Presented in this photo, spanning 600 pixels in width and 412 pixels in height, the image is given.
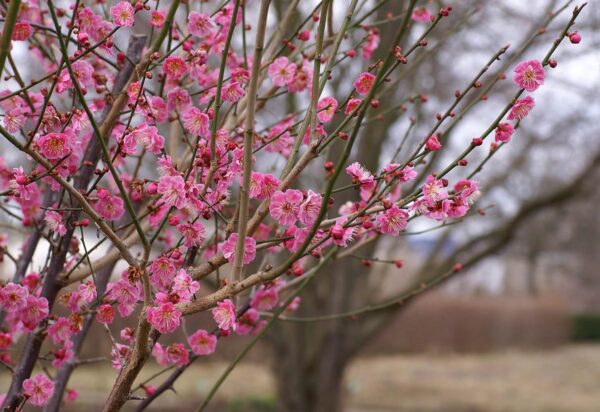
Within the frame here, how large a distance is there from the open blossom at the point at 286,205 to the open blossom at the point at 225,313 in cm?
21

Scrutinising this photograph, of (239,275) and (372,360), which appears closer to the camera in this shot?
(239,275)

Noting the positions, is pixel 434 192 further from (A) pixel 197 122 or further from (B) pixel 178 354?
(B) pixel 178 354

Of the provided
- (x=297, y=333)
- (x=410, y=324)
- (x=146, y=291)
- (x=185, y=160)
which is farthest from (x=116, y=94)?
(x=410, y=324)

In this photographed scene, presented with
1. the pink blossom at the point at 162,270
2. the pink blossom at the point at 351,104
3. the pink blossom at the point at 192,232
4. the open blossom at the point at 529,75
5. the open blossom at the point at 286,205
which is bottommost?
the pink blossom at the point at 162,270

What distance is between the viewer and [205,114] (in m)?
1.76

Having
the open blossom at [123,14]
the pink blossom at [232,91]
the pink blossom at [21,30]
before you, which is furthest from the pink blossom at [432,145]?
the pink blossom at [21,30]

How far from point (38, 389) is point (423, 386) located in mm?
13755

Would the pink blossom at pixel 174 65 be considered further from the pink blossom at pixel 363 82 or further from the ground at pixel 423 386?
the ground at pixel 423 386

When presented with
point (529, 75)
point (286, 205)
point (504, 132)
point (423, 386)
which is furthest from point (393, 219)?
point (423, 386)

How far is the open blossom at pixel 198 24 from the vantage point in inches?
81.2

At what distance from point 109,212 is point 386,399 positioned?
11770 millimetres

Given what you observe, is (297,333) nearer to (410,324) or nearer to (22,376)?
(22,376)

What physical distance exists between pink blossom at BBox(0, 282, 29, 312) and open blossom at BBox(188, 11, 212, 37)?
838 millimetres

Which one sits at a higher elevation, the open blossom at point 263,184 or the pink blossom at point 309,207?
the open blossom at point 263,184
